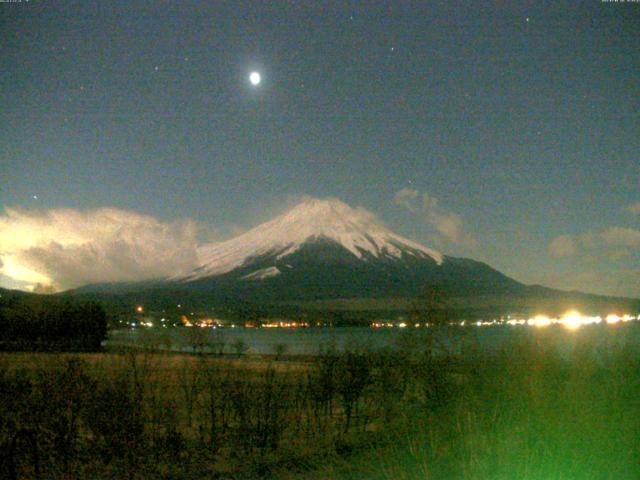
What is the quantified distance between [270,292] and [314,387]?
471ft

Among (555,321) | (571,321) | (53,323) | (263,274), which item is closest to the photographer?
(555,321)

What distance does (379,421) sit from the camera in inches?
462

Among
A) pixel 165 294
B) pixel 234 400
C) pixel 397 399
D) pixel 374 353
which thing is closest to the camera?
pixel 234 400

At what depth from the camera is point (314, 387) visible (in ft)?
38.5

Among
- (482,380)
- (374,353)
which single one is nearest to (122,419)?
(482,380)

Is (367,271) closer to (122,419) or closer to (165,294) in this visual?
(165,294)

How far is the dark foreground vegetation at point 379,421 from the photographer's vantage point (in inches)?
212

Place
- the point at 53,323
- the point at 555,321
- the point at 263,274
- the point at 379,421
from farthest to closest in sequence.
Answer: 1. the point at 263,274
2. the point at 53,323
3. the point at 555,321
4. the point at 379,421

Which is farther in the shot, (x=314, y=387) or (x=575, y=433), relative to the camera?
(x=314, y=387)

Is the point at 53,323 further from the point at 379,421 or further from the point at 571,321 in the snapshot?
the point at 571,321

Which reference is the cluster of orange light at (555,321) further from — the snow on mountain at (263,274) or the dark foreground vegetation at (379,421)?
the snow on mountain at (263,274)

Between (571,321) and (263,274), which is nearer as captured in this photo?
(571,321)

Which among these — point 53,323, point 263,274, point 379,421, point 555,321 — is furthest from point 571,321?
point 263,274

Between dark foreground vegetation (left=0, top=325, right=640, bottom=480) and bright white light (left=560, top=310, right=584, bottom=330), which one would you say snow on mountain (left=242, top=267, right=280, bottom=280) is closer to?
bright white light (left=560, top=310, right=584, bottom=330)
